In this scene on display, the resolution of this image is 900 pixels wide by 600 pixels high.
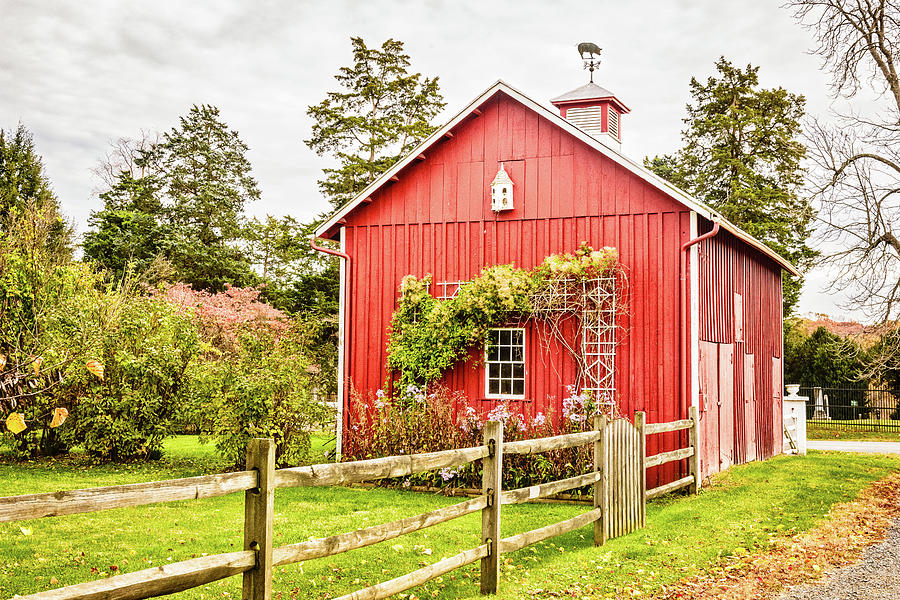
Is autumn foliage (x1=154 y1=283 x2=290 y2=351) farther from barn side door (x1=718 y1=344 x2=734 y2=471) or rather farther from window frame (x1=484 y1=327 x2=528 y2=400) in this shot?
barn side door (x1=718 y1=344 x2=734 y2=471)

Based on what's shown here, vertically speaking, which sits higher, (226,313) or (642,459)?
(226,313)

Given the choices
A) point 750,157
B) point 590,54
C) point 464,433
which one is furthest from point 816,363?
point 464,433

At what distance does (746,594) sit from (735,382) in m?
9.64

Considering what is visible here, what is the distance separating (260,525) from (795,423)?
17.8 meters

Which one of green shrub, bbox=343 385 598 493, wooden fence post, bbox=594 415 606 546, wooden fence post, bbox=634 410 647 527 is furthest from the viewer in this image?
green shrub, bbox=343 385 598 493

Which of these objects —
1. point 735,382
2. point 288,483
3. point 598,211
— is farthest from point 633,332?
point 288,483

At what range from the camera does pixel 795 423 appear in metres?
19.4

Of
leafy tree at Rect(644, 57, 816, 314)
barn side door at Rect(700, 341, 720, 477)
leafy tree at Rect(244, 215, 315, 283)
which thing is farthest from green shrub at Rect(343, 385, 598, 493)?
leafy tree at Rect(244, 215, 315, 283)

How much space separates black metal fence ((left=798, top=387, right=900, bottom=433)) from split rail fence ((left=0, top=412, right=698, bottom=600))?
23212 mm

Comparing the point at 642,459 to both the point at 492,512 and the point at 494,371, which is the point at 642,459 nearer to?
the point at 492,512

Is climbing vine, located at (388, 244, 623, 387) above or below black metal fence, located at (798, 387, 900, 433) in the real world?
above

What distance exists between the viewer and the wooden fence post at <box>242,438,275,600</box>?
4.50m

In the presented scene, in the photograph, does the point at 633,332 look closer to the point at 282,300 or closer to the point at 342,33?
the point at 282,300

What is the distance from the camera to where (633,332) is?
13227 mm
